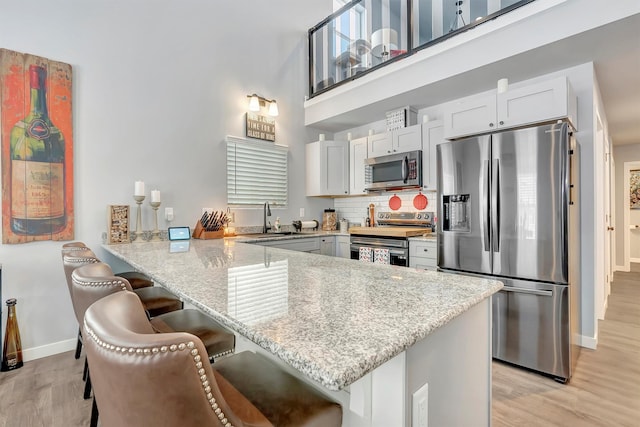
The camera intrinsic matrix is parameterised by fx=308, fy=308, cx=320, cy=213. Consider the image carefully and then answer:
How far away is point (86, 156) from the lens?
9.04ft

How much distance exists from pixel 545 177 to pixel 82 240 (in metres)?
3.80

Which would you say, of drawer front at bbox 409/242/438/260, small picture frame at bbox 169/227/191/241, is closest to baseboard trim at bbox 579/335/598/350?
drawer front at bbox 409/242/438/260

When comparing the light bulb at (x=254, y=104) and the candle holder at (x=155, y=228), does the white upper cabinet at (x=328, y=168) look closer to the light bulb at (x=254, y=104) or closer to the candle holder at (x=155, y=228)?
the light bulb at (x=254, y=104)

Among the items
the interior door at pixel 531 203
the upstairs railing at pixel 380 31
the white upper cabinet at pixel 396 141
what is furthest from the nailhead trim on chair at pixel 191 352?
the white upper cabinet at pixel 396 141

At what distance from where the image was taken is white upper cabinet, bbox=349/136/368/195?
4.21m

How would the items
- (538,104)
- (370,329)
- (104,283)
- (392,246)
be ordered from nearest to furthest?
(370,329)
(104,283)
(538,104)
(392,246)

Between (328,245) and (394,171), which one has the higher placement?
(394,171)

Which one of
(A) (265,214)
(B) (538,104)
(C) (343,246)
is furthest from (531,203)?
(A) (265,214)

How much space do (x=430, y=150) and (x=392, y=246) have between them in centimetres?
117

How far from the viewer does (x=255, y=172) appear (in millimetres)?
3949

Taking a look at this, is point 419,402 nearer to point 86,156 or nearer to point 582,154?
point 582,154

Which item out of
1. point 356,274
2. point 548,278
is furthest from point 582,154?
point 356,274

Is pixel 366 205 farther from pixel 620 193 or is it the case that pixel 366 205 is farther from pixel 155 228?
pixel 620 193

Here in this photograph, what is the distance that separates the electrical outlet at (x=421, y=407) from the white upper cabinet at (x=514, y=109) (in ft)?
7.99
